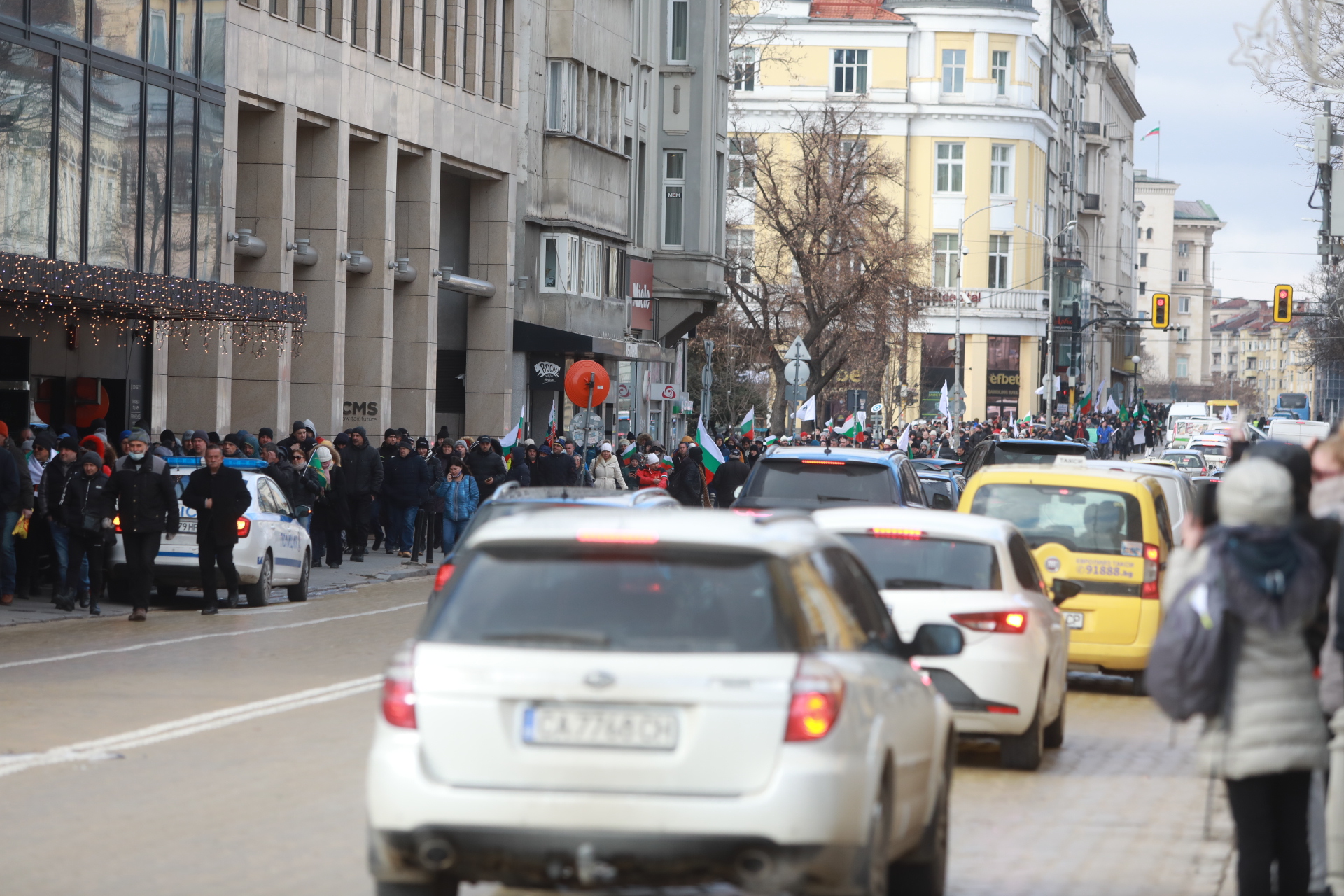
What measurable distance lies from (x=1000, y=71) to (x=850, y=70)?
7001mm

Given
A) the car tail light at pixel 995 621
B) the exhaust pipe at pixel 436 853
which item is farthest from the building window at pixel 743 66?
the exhaust pipe at pixel 436 853

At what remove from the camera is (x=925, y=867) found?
7.45m

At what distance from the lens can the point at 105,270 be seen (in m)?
24.6

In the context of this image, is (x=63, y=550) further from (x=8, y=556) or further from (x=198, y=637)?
(x=198, y=637)

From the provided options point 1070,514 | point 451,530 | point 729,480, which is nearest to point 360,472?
point 451,530

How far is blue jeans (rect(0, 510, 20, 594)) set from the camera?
20391 mm

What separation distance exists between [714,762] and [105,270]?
20.1m

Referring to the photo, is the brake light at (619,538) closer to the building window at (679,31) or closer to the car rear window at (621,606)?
Result: the car rear window at (621,606)

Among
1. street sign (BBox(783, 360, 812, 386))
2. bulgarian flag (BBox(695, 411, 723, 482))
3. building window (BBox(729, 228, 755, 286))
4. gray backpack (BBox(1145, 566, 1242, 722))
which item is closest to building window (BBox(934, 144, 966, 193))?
building window (BBox(729, 228, 755, 286))

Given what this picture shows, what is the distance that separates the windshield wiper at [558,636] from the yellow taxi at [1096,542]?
30.8 ft

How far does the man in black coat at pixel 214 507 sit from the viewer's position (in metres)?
20.9

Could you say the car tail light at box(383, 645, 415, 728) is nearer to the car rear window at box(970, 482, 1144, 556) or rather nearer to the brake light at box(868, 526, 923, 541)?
the brake light at box(868, 526, 923, 541)

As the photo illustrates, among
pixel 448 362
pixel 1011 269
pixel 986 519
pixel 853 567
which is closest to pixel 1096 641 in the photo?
pixel 986 519

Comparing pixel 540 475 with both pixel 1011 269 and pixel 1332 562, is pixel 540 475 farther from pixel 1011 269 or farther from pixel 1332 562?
pixel 1011 269
